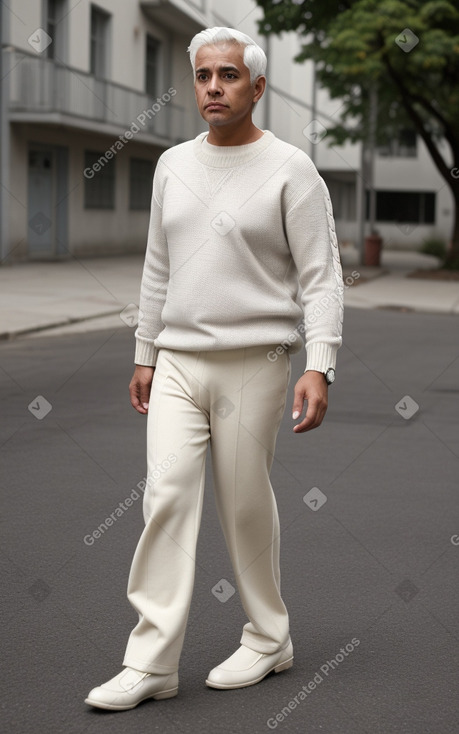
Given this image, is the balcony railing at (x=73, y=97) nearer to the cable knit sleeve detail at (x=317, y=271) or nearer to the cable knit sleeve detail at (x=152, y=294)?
the cable knit sleeve detail at (x=152, y=294)

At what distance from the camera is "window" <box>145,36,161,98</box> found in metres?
34.3

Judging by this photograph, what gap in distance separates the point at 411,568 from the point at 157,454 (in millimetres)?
1922

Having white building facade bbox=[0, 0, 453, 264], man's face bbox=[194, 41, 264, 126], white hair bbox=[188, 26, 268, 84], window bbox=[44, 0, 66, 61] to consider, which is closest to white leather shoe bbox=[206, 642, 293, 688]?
man's face bbox=[194, 41, 264, 126]

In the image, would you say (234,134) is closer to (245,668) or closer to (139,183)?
(245,668)

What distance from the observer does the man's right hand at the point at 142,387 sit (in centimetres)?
361

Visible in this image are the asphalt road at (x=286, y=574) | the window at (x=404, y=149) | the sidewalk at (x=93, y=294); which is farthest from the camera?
the window at (x=404, y=149)

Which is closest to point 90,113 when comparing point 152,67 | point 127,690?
point 152,67

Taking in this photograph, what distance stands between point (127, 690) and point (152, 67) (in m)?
33.1

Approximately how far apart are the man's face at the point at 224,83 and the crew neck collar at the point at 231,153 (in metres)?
0.09

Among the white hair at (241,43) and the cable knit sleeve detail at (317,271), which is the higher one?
the white hair at (241,43)

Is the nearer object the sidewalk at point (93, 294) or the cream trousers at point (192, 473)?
the cream trousers at point (192, 473)

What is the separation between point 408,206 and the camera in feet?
166

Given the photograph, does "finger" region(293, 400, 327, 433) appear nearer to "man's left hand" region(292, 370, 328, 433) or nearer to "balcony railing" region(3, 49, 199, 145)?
"man's left hand" region(292, 370, 328, 433)

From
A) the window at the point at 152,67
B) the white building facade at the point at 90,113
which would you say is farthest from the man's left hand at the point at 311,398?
the window at the point at 152,67
